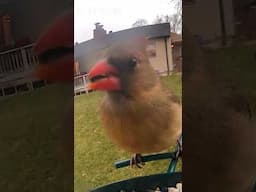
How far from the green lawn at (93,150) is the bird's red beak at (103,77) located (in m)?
0.03

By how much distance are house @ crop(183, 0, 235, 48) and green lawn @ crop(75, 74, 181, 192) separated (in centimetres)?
18

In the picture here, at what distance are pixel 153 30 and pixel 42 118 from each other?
0.49 metres

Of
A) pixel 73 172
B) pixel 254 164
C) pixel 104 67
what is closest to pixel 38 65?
pixel 104 67

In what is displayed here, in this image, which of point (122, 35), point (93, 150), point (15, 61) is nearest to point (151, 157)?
point (93, 150)

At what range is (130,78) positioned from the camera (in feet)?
5.96

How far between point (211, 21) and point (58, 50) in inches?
22.2

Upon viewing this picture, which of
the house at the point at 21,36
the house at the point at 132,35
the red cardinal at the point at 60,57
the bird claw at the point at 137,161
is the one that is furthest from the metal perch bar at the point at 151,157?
the house at the point at 21,36

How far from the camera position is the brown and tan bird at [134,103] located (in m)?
1.80

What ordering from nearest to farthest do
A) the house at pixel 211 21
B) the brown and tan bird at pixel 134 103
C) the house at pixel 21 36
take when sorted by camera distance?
the house at pixel 21 36
the brown and tan bird at pixel 134 103
the house at pixel 211 21

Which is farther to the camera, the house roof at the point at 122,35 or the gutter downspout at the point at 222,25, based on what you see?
the gutter downspout at the point at 222,25

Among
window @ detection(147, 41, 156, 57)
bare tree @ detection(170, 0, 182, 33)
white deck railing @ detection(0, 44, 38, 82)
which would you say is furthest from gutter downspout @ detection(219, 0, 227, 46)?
white deck railing @ detection(0, 44, 38, 82)

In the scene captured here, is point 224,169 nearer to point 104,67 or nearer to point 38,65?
point 104,67

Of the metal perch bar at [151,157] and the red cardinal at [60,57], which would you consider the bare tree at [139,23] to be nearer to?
the red cardinal at [60,57]

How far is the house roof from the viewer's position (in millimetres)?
1808
